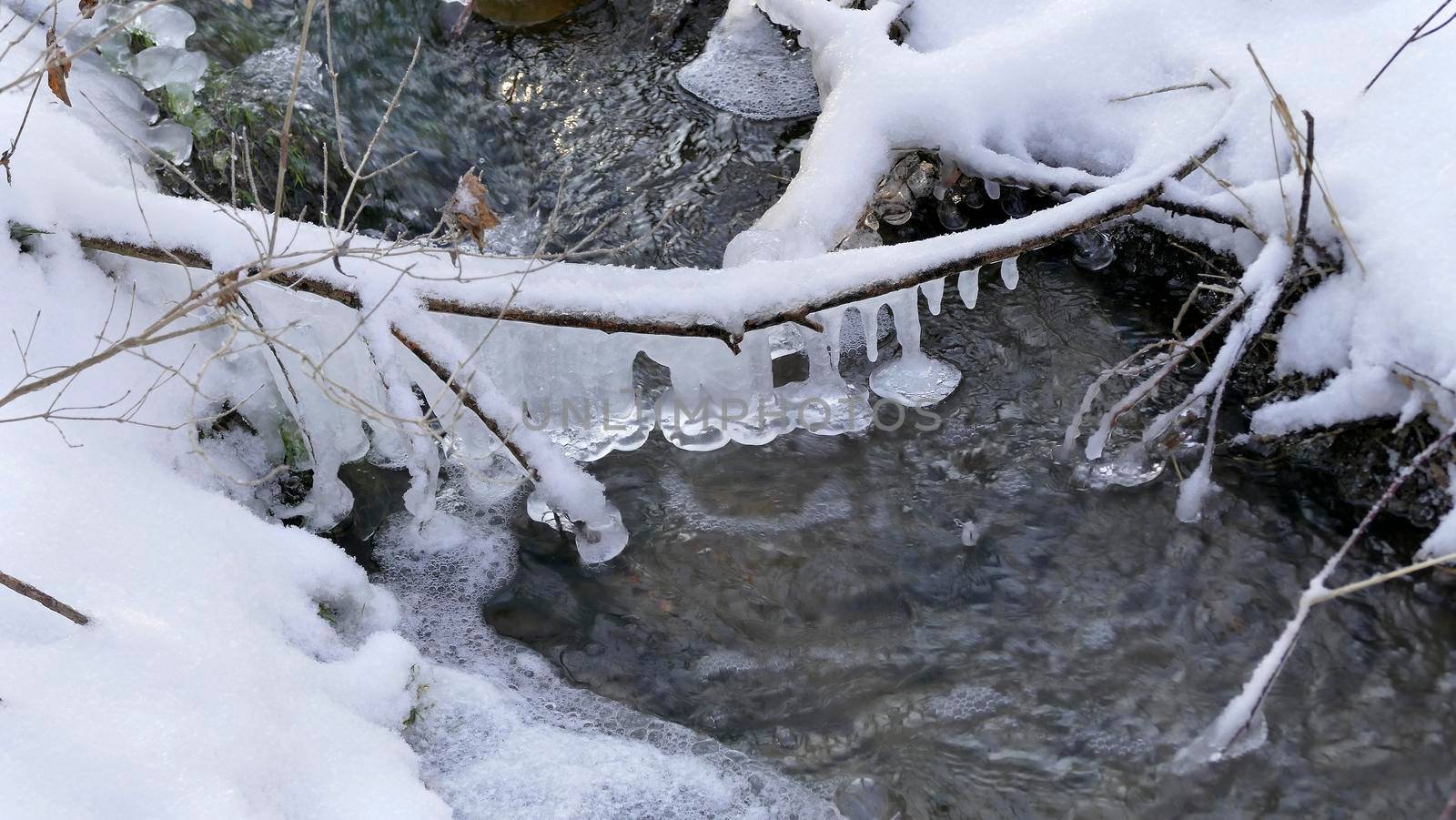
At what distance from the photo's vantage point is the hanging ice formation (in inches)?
111

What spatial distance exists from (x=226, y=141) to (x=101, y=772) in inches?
93.6

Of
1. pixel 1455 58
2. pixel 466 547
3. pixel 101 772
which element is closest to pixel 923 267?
pixel 466 547

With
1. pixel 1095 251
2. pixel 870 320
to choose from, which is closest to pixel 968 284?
pixel 870 320

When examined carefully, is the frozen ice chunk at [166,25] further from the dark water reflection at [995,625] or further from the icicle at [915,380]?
the icicle at [915,380]

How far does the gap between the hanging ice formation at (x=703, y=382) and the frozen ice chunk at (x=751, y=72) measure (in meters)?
1.57

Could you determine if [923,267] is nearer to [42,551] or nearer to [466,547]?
[466,547]

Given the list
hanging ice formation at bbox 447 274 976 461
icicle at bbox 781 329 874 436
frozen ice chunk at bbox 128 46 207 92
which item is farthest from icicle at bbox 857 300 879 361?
frozen ice chunk at bbox 128 46 207 92

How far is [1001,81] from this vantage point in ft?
11.3

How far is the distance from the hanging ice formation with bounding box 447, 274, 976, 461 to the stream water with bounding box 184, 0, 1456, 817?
0.10m

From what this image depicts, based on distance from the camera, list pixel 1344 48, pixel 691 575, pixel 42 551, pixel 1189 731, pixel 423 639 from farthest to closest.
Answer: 1. pixel 1344 48
2. pixel 691 575
3. pixel 423 639
4. pixel 1189 731
5. pixel 42 551

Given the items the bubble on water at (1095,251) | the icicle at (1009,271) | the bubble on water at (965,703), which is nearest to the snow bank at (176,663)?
the bubble on water at (965,703)

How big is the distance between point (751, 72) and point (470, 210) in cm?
285

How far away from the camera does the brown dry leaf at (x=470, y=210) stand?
2.24 m

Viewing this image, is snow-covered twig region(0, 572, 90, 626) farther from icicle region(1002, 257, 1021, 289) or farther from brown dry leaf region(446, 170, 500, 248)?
icicle region(1002, 257, 1021, 289)
